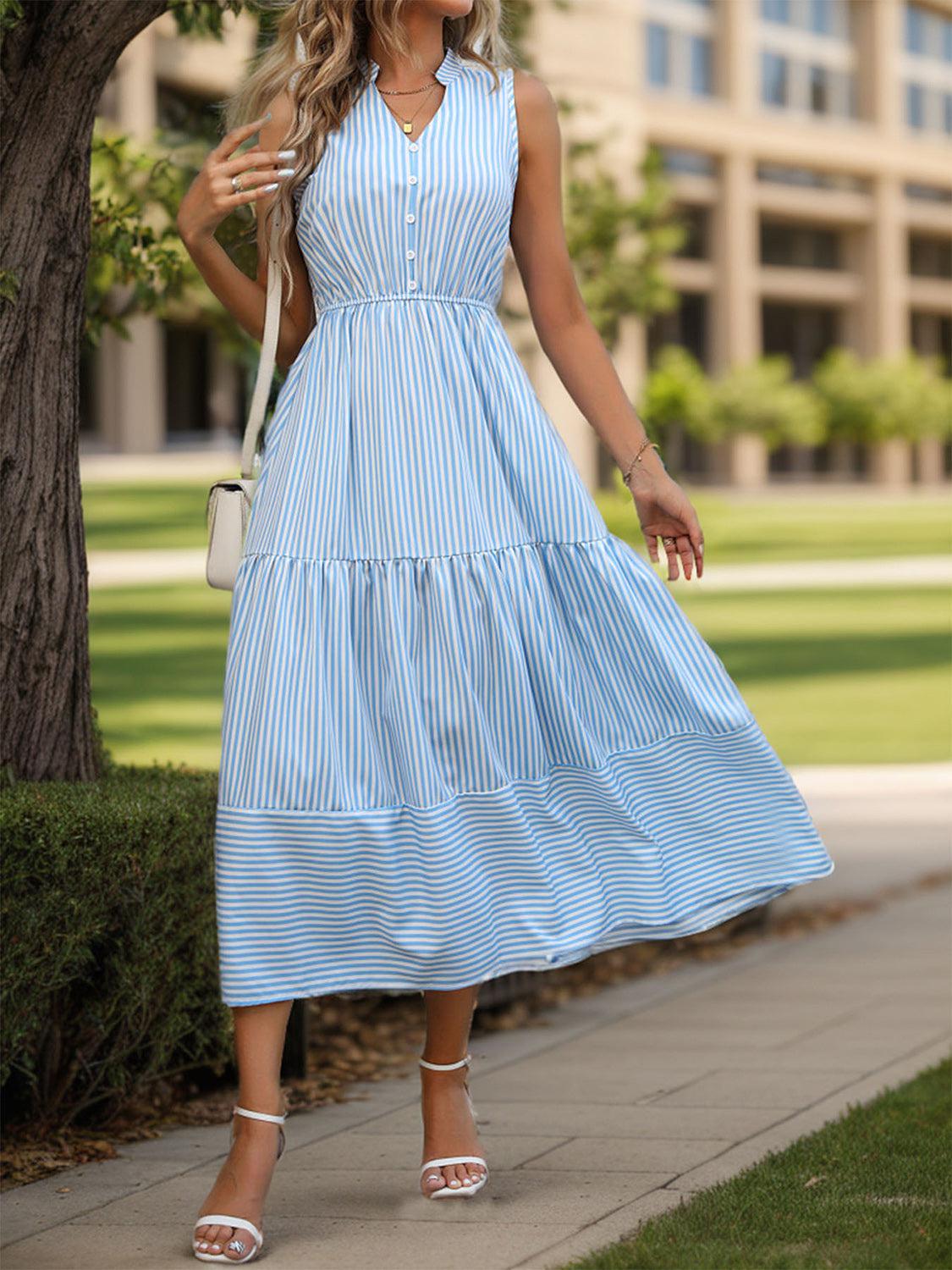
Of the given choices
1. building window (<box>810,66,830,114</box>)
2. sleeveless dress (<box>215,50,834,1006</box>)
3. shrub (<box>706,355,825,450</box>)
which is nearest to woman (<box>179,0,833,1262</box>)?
sleeveless dress (<box>215,50,834,1006</box>)

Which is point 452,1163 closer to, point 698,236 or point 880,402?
point 880,402

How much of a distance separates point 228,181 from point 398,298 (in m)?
0.34

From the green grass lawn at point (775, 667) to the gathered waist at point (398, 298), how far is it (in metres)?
6.64

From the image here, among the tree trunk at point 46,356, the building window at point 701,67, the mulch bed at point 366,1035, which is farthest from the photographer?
the building window at point 701,67

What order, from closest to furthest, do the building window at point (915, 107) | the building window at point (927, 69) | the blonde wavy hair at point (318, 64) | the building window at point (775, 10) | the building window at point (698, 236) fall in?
the blonde wavy hair at point (318, 64), the building window at point (698, 236), the building window at point (775, 10), the building window at point (927, 69), the building window at point (915, 107)

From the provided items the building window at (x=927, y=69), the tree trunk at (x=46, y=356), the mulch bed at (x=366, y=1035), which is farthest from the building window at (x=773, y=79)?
the tree trunk at (x=46, y=356)

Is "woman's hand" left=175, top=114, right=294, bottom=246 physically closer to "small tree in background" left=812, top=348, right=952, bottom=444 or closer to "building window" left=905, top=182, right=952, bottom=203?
"small tree in background" left=812, top=348, right=952, bottom=444

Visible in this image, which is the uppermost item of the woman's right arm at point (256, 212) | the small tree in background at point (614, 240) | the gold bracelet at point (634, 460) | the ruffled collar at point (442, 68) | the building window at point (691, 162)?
the building window at point (691, 162)

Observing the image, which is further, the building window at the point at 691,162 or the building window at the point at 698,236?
the building window at the point at 698,236

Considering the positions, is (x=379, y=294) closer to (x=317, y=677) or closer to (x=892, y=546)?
(x=317, y=677)

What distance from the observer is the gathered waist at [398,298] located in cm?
335

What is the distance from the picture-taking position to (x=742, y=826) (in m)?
3.38

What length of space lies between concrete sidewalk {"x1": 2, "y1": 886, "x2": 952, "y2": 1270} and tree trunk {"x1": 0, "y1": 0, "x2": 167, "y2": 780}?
951 millimetres

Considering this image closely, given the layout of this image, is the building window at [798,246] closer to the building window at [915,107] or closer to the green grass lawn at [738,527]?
the building window at [915,107]
